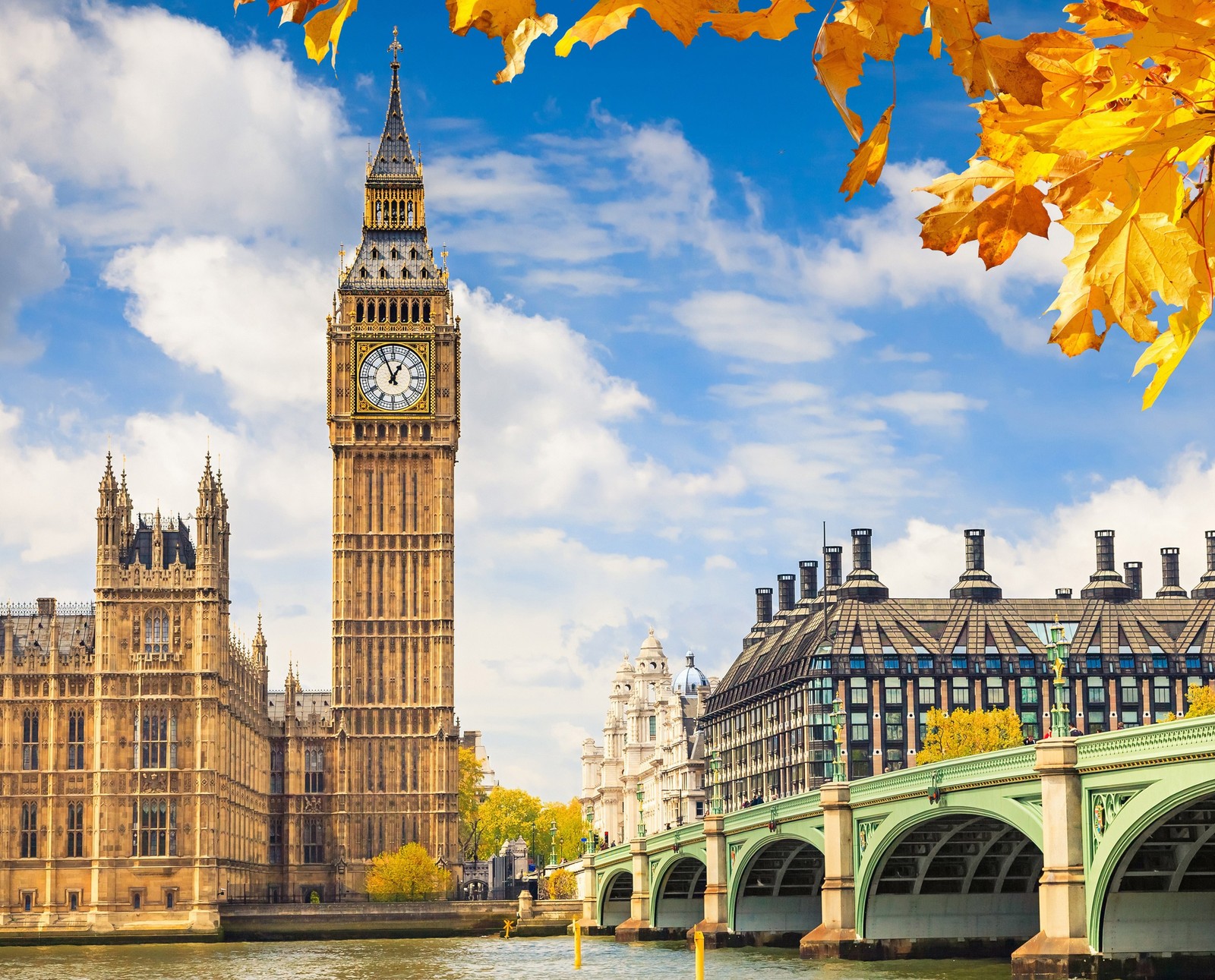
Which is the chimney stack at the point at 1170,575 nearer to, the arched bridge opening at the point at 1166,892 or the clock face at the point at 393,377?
the clock face at the point at 393,377

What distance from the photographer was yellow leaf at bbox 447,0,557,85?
14.9 ft

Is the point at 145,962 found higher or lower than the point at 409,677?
lower

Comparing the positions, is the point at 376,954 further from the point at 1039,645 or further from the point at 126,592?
the point at 1039,645

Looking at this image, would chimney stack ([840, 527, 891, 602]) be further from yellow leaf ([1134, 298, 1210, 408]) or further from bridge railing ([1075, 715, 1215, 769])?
yellow leaf ([1134, 298, 1210, 408])

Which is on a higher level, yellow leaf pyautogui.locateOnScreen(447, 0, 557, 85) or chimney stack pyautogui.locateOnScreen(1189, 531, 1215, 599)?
chimney stack pyautogui.locateOnScreen(1189, 531, 1215, 599)

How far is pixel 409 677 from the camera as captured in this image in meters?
117

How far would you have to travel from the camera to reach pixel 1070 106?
182 inches

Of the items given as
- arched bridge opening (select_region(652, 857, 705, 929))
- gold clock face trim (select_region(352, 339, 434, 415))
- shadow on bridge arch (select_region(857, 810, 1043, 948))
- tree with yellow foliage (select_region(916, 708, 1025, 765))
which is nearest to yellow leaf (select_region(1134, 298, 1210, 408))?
shadow on bridge arch (select_region(857, 810, 1043, 948))

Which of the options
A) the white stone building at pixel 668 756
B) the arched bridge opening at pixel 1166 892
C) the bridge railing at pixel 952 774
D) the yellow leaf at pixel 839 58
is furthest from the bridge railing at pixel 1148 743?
the white stone building at pixel 668 756

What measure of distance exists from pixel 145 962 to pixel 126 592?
29872 millimetres

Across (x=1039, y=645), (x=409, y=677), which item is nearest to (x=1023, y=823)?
(x=409, y=677)

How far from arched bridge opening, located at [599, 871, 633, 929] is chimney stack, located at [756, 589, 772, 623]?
55.1m

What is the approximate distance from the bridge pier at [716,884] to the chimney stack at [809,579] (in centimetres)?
7453

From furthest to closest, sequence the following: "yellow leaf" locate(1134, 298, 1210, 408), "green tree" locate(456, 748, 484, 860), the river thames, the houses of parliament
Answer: "green tree" locate(456, 748, 484, 860)
the houses of parliament
the river thames
"yellow leaf" locate(1134, 298, 1210, 408)
